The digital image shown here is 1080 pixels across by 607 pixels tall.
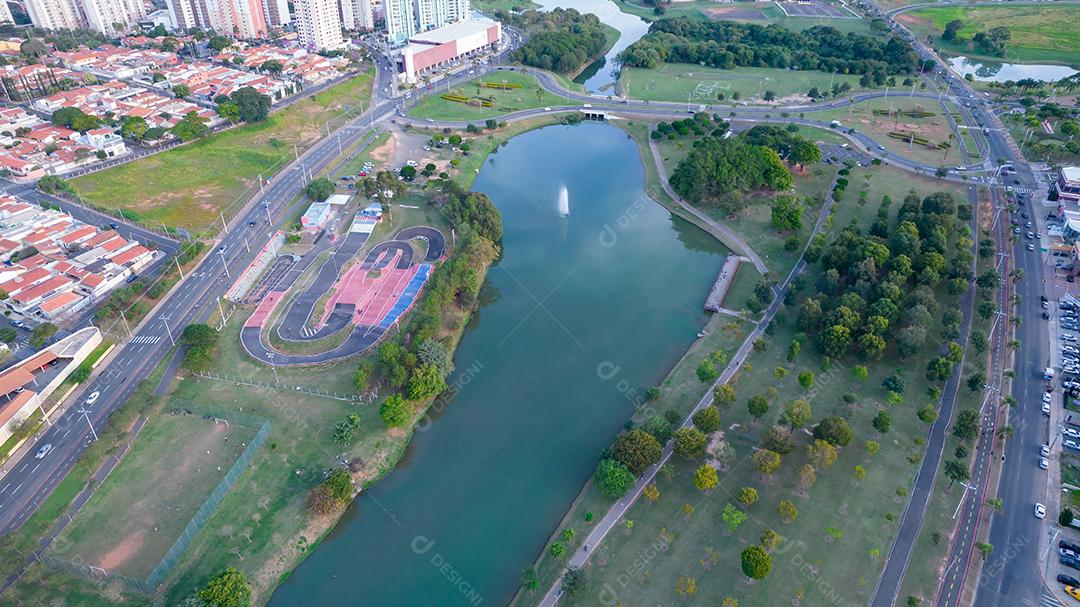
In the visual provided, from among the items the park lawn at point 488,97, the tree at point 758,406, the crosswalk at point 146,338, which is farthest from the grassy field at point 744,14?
the crosswalk at point 146,338

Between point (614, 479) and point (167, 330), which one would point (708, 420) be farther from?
point (167, 330)

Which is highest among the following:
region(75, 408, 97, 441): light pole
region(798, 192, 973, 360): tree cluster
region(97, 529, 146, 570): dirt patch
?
region(798, 192, 973, 360): tree cluster

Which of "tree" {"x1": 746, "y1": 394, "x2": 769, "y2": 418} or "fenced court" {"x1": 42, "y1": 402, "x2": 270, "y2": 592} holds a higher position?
"tree" {"x1": 746, "y1": 394, "x2": 769, "y2": 418}

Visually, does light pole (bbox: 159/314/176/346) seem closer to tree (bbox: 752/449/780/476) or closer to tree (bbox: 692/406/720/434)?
tree (bbox: 692/406/720/434)

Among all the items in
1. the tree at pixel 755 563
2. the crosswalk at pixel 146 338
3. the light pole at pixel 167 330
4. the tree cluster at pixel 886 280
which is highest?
the tree cluster at pixel 886 280

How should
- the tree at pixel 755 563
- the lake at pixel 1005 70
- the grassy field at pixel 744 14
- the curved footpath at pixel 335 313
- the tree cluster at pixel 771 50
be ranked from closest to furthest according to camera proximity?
the tree at pixel 755 563 → the curved footpath at pixel 335 313 → the tree cluster at pixel 771 50 → the lake at pixel 1005 70 → the grassy field at pixel 744 14

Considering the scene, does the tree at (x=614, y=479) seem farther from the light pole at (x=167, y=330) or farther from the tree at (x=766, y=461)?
the light pole at (x=167, y=330)

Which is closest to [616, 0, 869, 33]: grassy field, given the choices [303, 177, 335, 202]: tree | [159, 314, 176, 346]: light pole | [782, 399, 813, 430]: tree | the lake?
the lake
